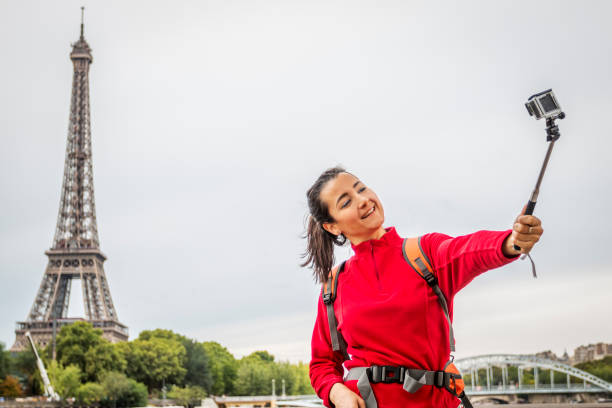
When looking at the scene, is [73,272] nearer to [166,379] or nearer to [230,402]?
[166,379]

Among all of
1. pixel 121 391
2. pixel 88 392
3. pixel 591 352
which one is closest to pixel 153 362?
pixel 121 391

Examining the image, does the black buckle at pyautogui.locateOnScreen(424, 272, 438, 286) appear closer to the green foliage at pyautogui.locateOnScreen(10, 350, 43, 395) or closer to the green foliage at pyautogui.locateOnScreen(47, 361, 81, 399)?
the green foliage at pyautogui.locateOnScreen(47, 361, 81, 399)

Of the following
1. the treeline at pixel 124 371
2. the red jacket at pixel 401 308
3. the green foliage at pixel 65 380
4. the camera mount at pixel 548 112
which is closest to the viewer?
the camera mount at pixel 548 112

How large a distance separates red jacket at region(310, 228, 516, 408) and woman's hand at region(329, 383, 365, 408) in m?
0.04

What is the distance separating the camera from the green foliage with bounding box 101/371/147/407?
36812mm

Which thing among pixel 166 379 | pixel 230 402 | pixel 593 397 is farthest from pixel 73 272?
pixel 593 397

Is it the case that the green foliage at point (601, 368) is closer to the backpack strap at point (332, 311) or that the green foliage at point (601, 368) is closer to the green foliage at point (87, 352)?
the green foliage at point (87, 352)

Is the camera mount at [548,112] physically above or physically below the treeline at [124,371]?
above

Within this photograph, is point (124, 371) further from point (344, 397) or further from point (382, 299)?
point (382, 299)

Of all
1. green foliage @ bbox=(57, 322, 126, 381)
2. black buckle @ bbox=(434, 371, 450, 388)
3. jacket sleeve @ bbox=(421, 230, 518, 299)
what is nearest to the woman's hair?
jacket sleeve @ bbox=(421, 230, 518, 299)

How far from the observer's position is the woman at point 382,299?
1923 millimetres

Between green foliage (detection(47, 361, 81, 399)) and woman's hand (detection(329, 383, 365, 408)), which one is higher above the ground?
woman's hand (detection(329, 383, 365, 408))

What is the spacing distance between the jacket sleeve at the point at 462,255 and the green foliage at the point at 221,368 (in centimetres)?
4775

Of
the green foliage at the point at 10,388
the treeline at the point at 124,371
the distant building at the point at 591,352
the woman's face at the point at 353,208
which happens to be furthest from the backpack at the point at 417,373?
the distant building at the point at 591,352
